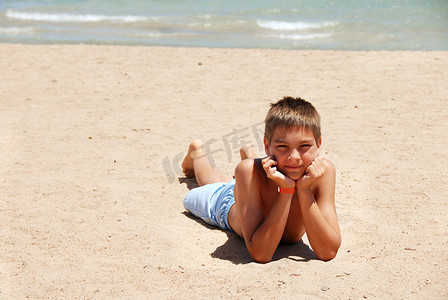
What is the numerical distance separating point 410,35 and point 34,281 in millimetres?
10877

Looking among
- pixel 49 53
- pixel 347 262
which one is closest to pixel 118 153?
pixel 347 262

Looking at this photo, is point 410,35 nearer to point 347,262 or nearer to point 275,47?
point 275,47

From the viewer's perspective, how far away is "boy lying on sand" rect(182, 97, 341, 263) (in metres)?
3.14

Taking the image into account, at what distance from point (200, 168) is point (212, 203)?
74 centimetres

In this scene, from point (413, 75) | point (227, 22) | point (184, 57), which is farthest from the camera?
point (227, 22)

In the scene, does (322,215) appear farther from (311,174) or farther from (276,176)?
(276,176)

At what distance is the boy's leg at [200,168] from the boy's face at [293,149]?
1420 millimetres

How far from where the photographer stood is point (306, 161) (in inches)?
124

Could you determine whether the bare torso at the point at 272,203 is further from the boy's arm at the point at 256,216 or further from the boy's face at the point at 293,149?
the boy's face at the point at 293,149

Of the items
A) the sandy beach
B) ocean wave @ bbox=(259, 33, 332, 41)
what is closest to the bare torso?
the sandy beach

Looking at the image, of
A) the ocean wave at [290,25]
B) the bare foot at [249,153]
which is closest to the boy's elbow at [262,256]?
the bare foot at [249,153]

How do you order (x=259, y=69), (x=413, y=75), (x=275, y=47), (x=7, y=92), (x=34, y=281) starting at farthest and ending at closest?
1. (x=275, y=47)
2. (x=259, y=69)
3. (x=413, y=75)
4. (x=7, y=92)
5. (x=34, y=281)

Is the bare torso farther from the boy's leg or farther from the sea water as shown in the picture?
the sea water

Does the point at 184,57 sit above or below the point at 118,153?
above
